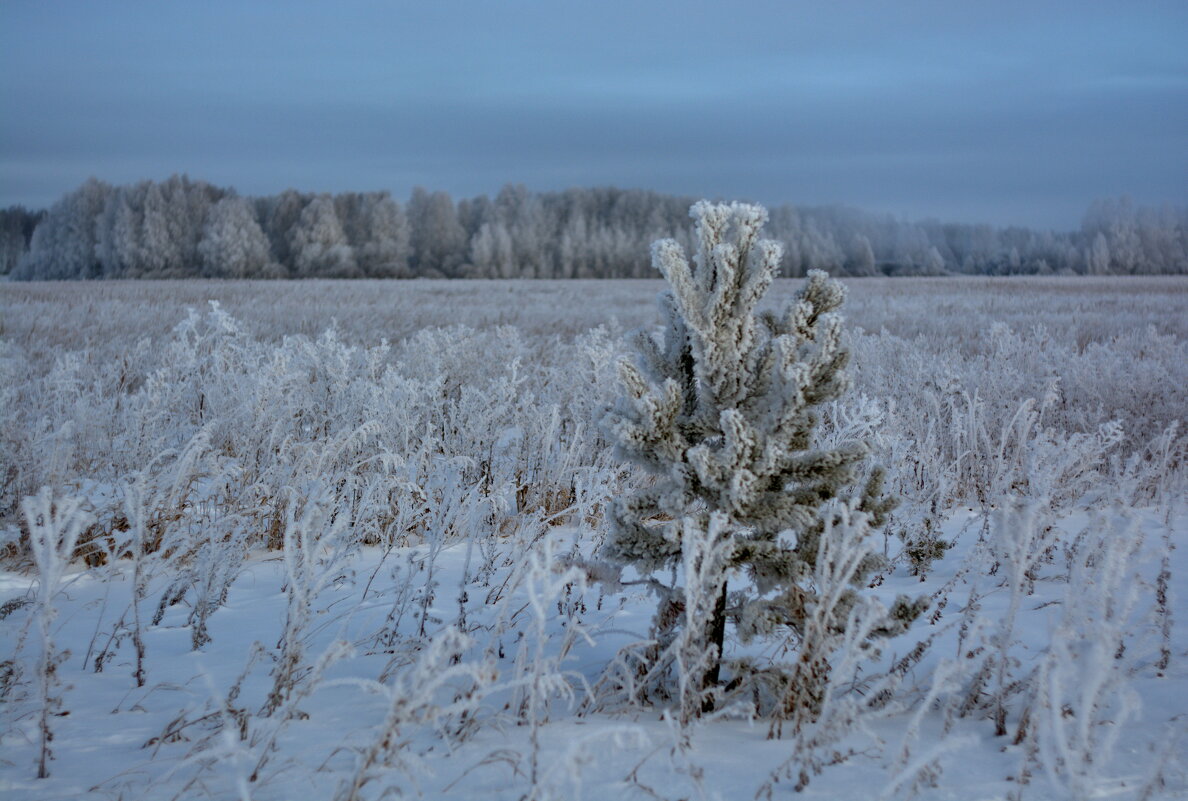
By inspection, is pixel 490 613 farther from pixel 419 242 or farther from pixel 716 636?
pixel 419 242

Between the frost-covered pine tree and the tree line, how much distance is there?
3742 centimetres

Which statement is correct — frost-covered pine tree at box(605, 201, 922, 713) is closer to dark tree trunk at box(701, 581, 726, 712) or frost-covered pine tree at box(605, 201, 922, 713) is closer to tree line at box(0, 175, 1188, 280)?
dark tree trunk at box(701, 581, 726, 712)

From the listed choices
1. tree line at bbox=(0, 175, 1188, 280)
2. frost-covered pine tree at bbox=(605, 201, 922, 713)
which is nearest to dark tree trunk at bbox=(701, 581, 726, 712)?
frost-covered pine tree at bbox=(605, 201, 922, 713)

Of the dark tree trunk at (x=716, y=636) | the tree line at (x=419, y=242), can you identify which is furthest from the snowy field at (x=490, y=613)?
the tree line at (x=419, y=242)

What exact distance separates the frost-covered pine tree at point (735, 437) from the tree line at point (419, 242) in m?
37.4

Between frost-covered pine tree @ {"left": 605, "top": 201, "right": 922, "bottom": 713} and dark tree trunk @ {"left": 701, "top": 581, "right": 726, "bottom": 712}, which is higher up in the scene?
frost-covered pine tree @ {"left": 605, "top": 201, "right": 922, "bottom": 713}

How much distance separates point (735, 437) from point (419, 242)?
53.8 m

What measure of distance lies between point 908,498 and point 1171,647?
80.7 inches

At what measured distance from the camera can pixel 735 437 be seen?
2.57 metres

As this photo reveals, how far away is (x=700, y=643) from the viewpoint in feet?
8.91

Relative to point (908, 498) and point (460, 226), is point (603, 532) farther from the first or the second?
point (460, 226)

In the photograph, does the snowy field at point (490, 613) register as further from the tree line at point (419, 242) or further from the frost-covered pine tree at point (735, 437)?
the tree line at point (419, 242)

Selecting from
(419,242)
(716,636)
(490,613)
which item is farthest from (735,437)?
(419,242)

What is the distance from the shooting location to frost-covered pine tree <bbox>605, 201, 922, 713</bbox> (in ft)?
8.59
